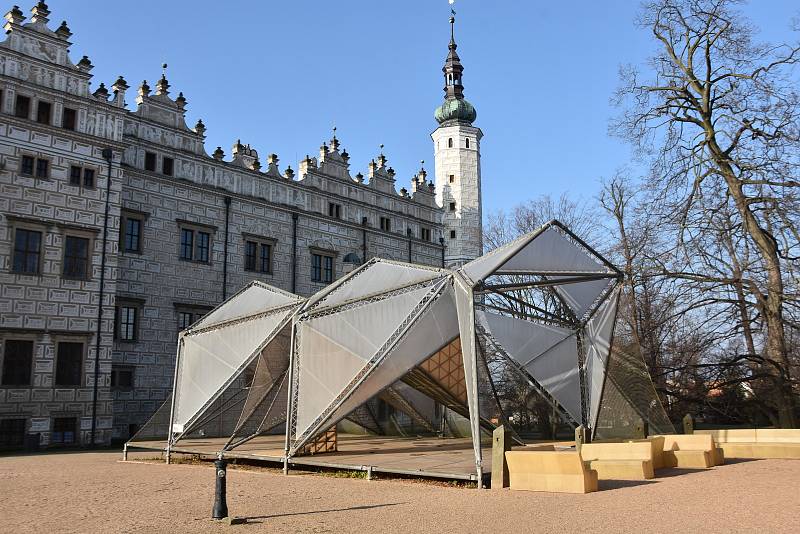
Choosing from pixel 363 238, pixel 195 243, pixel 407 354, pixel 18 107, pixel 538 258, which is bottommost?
pixel 407 354

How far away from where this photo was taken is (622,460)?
44.4 feet

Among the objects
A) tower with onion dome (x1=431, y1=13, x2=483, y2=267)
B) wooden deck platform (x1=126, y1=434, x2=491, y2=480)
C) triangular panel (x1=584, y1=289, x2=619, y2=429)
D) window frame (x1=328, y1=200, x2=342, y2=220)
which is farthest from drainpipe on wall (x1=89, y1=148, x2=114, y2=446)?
tower with onion dome (x1=431, y1=13, x2=483, y2=267)

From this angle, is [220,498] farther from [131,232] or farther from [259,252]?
[259,252]

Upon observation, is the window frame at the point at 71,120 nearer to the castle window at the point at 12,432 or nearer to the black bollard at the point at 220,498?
the castle window at the point at 12,432

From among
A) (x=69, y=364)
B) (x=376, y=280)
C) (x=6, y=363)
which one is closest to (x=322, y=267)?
(x=69, y=364)

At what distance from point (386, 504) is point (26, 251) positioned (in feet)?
57.1

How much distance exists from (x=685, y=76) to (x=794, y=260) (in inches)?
244

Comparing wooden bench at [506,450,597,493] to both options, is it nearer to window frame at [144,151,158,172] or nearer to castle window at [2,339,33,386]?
castle window at [2,339,33,386]

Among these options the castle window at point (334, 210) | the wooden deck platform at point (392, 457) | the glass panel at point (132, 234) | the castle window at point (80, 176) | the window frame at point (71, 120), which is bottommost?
the wooden deck platform at point (392, 457)

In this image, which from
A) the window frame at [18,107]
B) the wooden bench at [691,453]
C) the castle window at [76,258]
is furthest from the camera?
the castle window at [76,258]

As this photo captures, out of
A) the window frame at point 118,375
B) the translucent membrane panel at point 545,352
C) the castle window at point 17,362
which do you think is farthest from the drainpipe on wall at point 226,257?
the translucent membrane panel at point 545,352

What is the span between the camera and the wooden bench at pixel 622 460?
43.2ft

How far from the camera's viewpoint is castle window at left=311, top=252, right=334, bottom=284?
33.1m

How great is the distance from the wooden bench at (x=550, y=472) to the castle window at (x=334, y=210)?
2366cm
